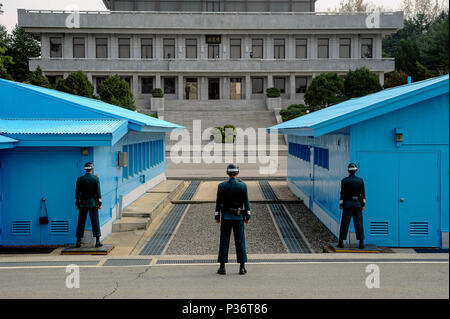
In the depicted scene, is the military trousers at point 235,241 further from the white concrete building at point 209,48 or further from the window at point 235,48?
the window at point 235,48

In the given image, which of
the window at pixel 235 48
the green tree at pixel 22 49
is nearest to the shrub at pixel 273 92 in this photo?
the window at pixel 235 48

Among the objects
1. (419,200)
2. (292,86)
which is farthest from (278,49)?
(419,200)

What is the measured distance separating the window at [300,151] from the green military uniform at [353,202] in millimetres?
6895

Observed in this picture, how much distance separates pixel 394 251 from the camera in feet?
33.9

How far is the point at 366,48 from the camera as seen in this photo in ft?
212

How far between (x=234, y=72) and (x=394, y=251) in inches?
2069

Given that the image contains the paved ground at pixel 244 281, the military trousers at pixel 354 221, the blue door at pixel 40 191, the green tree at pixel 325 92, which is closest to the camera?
the paved ground at pixel 244 281

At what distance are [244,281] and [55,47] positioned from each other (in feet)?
204

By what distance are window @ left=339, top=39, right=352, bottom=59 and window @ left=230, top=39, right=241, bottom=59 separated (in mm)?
13613

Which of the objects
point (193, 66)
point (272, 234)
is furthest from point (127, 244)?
point (193, 66)

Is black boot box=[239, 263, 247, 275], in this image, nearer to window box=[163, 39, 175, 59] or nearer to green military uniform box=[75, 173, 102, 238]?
green military uniform box=[75, 173, 102, 238]

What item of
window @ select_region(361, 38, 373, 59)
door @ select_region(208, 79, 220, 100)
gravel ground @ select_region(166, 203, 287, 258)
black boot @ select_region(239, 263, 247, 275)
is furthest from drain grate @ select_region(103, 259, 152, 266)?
window @ select_region(361, 38, 373, 59)

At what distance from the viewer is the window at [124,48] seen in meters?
63.1

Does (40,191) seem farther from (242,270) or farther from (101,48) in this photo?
(101,48)
